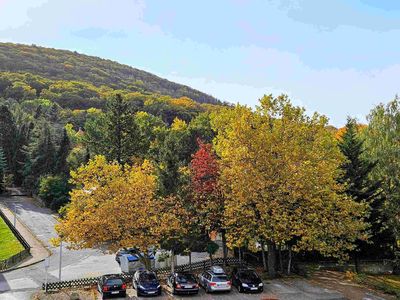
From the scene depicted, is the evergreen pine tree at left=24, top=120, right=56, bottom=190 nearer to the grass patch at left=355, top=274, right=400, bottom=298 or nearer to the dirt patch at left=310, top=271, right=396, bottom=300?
the dirt patch at left=310, top=271, right=396, bottom=300

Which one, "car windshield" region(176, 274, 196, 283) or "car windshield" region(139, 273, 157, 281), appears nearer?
"car windshield" region(176, 274, 196, 283)

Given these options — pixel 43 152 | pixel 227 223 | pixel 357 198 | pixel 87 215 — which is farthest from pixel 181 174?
pixel 43 152

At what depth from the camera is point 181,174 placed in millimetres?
34438

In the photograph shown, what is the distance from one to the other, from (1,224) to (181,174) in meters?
34.0

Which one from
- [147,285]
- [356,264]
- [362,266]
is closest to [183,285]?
[147,285]

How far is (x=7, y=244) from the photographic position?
47.8 metres

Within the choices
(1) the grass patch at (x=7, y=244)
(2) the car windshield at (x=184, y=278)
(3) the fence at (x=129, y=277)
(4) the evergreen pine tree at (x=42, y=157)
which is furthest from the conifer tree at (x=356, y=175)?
(4) the evergreen pine tree at (x=42, y=157)

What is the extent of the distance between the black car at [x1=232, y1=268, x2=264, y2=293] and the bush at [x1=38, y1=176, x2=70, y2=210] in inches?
1660

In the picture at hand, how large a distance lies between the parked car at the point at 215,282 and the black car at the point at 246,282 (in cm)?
85

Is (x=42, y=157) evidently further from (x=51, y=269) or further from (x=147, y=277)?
(x=147, y=277)

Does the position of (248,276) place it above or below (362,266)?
above

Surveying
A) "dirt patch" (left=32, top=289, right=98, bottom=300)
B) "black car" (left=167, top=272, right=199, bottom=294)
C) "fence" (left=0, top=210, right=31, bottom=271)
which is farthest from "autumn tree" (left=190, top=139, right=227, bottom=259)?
"fence" (left=0, top=210, right=31, bottom=271)

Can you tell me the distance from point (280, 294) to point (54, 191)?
47.4 meters

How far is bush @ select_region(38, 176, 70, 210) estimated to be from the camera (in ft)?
218
